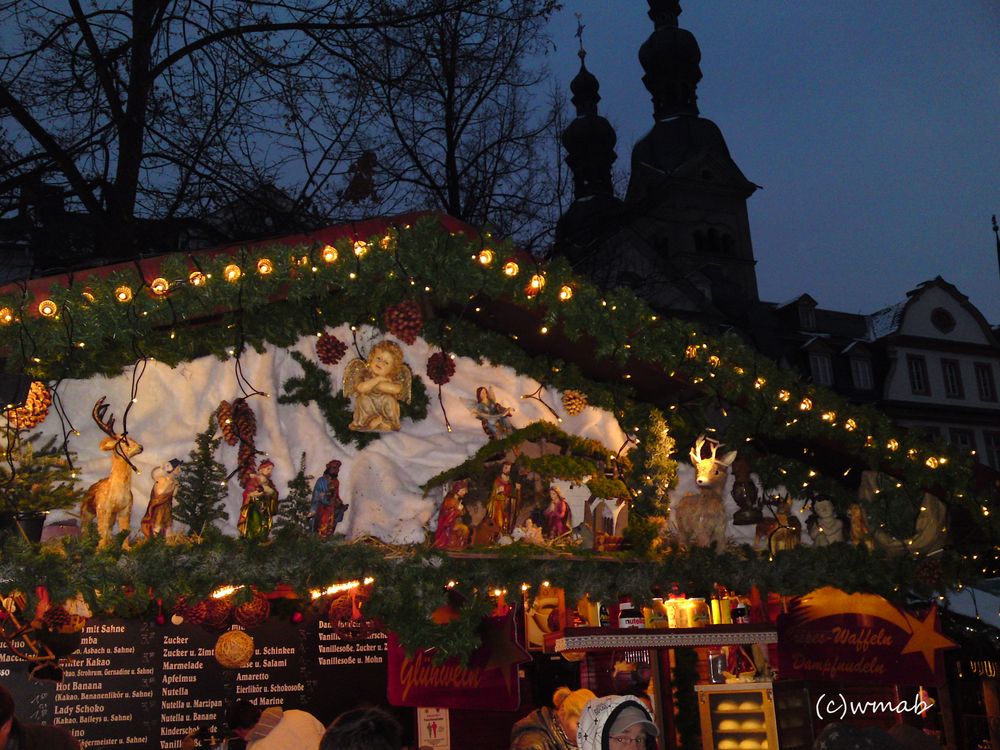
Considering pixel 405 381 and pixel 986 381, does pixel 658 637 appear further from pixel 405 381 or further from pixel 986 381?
pixel 986 381

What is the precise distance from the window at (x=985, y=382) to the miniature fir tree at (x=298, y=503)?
34063mm

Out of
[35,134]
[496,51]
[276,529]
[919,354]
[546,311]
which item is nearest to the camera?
[276,529]

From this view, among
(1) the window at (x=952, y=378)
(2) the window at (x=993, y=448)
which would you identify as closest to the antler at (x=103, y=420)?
(1) the window at (x=952, y=378)

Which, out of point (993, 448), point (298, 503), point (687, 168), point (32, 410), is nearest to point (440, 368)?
point (298, 503)

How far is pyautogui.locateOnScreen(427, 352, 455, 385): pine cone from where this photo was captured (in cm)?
866

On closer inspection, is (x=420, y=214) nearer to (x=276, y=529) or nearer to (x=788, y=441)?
(x=276, y=529)

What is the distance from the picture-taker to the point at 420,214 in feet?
25.7

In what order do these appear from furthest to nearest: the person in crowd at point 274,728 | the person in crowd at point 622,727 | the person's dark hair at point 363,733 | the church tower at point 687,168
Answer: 1. the church tower at point 687,168
2. the person in crowd at point 274,728
3. the person in crowd at point 622,727
4. the person's dark hair at point 363,733

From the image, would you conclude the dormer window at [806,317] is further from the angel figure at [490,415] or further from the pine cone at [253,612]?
the pine cone at [253,612]

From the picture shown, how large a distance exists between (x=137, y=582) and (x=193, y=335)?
2216 mm

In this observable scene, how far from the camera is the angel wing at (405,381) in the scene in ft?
27.7

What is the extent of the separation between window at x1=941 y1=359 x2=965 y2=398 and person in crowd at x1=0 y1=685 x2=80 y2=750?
118 ft

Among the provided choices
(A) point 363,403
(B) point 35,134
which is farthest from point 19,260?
(A) point 363,403

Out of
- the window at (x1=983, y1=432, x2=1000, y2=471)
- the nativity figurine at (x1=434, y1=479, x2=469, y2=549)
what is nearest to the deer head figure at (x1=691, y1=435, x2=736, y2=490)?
the nativity figurine at (x1=434, y1=479, x2=469, y2=549)
